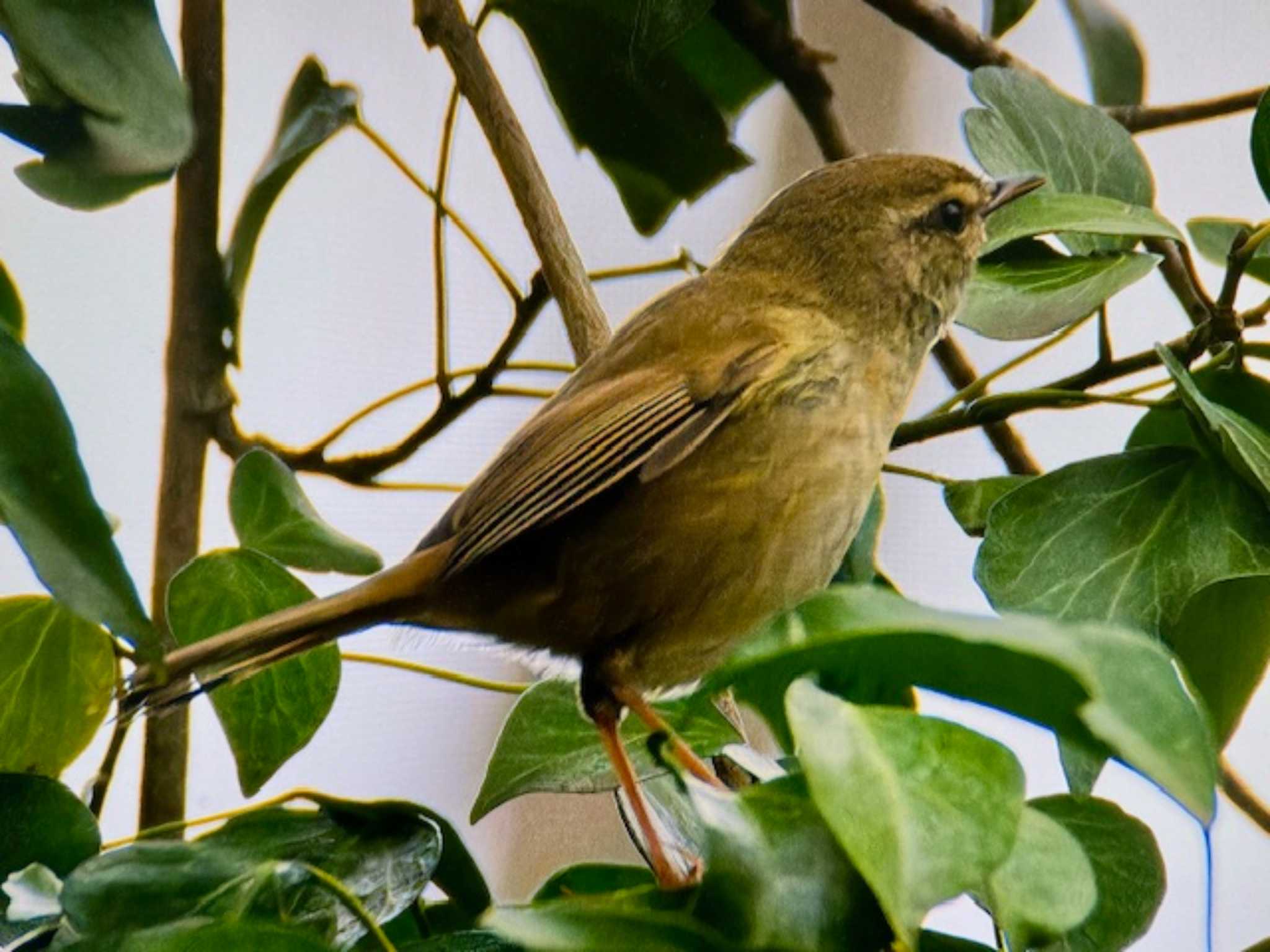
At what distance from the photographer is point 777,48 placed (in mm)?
1207

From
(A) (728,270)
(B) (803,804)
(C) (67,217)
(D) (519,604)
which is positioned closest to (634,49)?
(A) (728,270)

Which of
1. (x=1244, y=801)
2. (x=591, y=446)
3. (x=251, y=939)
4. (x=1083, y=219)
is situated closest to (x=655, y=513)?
(x=591, y=446)

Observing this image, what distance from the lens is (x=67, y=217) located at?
5.10ft

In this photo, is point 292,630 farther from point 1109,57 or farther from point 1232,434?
point 1109,57

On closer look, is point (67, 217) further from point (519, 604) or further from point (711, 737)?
point (711, 737)

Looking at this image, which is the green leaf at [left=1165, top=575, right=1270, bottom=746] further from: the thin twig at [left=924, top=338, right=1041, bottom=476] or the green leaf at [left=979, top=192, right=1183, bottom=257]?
the thin twig at [left=924, top=338, right=1041, bottom=476]

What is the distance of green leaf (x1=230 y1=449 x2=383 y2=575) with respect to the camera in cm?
93

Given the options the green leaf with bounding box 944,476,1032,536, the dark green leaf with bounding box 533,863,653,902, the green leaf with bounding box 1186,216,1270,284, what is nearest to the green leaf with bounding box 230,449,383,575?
the dark green leaf with bounding box 533,863,653,902

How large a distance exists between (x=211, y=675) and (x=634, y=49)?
1.78 ft

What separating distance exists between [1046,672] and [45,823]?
518mm

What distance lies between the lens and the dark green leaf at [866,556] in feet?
3.15

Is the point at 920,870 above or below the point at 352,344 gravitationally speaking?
below

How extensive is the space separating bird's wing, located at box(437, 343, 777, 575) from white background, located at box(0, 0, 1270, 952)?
31.5 inches

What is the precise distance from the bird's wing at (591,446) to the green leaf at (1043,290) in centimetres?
14
